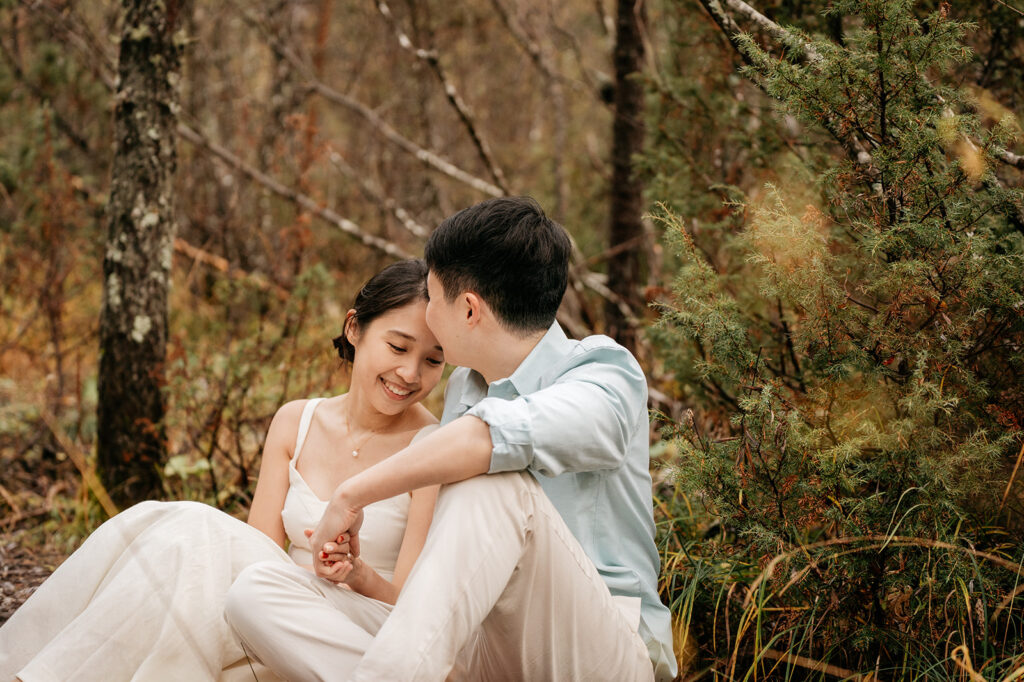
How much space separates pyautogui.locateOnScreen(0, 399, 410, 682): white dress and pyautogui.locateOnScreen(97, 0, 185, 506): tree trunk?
1478 mm

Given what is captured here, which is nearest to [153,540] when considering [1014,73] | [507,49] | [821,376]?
[821,376]

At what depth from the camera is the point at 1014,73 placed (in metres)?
3.38

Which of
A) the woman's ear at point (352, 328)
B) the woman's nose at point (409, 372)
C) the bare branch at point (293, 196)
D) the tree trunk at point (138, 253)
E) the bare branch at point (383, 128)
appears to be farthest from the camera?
the bare branch at point (293, 196)

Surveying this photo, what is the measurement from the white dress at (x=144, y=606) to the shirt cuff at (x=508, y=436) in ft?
2.58

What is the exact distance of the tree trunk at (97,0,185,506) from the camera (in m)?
3.69

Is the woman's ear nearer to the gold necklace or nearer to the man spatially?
the gold necklace

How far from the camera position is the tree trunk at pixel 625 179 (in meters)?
4.81

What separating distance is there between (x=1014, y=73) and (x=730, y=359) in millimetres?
1927

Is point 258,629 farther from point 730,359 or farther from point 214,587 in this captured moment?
point 730,359

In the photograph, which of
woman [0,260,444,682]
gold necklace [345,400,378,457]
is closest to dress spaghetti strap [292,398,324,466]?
woman [0,260,444,682]

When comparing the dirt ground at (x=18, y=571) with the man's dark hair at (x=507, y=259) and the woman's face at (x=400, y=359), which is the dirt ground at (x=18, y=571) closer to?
the woman's face at (x=400, y=359)

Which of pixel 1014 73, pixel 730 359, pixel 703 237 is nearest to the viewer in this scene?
pixel 730 359

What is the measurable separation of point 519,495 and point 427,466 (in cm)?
21

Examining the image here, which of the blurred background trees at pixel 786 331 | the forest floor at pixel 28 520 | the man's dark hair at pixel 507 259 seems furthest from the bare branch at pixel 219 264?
the man's dark hair at pixel 507 259
